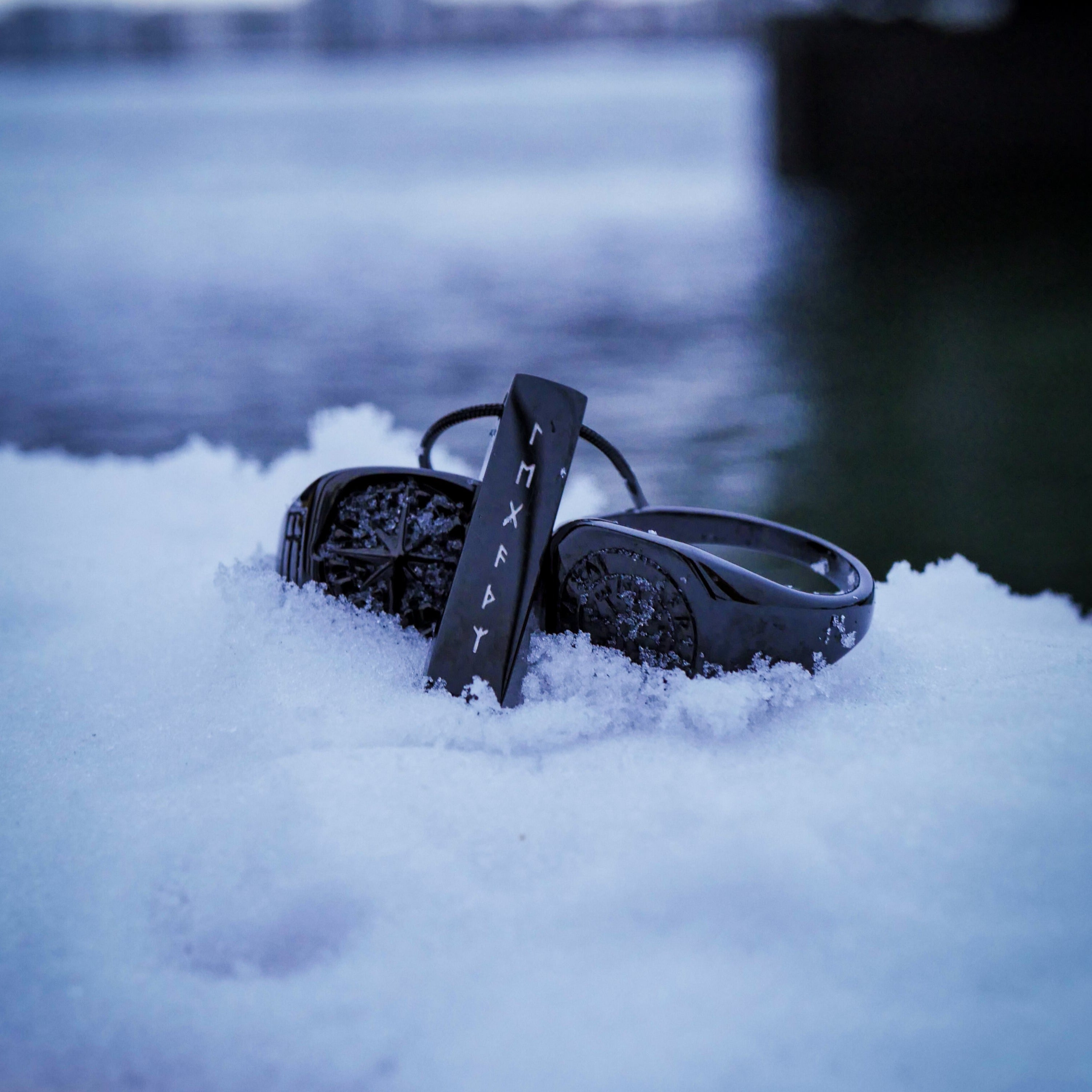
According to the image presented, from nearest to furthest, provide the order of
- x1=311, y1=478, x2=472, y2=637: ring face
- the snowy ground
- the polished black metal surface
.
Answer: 1. the snowy ground
2. the polished black metal surface
3. x1=311, y1=478, x2=472, y2=637: ring face

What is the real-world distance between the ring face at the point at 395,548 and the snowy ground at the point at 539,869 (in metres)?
0.02

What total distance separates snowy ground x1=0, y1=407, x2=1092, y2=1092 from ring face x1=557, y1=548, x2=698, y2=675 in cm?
2

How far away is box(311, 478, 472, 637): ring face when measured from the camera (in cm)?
88

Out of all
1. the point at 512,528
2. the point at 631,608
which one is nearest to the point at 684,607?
the point at 631,608

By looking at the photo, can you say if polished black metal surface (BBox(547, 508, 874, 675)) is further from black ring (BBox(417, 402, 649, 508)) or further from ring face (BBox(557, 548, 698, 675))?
black ring (BBox(417, 402, 649, 508))

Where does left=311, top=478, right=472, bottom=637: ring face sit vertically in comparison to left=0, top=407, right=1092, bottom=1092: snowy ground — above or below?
above

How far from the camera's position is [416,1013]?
1.92 ft

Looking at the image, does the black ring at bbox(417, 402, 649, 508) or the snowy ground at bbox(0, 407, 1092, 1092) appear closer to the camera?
the snowy ground at bbox(0, 407, 1092, 1092)

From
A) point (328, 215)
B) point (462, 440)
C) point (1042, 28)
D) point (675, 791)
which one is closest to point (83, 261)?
point (328, 215)

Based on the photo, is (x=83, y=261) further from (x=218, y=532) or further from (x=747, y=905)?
(x=747, y=905)

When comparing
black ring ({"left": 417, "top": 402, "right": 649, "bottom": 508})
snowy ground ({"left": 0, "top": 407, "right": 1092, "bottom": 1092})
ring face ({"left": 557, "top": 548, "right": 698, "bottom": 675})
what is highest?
black ring ({"left": 417, "top": 402, "right": 649, "bottom": 508})

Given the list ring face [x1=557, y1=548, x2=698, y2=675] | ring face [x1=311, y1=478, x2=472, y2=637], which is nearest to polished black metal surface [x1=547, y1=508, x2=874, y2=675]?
ring face [x1=557, y1=548, x2=698, y2=675]

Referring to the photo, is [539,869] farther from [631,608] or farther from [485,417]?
[485,417]

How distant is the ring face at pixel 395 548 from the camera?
0.88 meters
